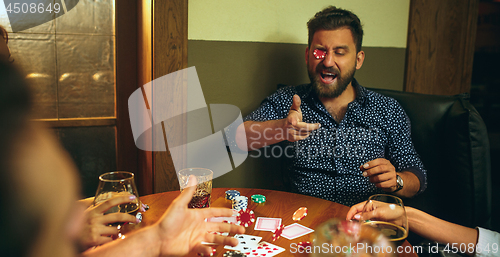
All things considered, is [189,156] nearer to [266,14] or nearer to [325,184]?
[325,184]

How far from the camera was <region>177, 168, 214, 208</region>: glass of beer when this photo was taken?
3.60 feet

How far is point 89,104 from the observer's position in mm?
2195

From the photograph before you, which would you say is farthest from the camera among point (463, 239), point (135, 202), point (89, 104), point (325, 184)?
point (89, 104)

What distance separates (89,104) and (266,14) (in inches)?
52.4

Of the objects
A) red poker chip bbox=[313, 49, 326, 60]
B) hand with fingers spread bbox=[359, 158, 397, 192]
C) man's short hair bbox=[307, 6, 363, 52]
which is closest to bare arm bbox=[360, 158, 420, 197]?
hand with fingers spread bbox=[359, 158, 397, 192]

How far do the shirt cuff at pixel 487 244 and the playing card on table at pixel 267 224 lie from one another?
2.01 ft

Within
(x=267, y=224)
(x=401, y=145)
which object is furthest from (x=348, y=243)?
(x=401, y=145)

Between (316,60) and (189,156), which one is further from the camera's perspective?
(189,156)

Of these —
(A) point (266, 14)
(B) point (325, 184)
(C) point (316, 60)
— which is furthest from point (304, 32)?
(B) point (325, 184)

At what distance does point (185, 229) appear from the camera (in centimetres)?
69

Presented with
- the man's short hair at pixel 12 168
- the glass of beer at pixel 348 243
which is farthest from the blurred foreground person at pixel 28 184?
the glass of beer at pixel 348 243

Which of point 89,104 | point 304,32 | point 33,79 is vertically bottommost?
point 89,104

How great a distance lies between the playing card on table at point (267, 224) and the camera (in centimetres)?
102

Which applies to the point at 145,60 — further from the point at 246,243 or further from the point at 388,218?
the point at 388,218
